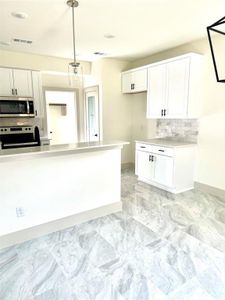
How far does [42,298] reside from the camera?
1.75 meters

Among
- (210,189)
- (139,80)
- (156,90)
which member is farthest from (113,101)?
(210,189)

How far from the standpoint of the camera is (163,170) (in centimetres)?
413

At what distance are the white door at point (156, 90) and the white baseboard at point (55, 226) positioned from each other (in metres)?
Result: 2.19

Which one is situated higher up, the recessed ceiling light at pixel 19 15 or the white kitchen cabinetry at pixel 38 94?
the recessed ceiling light at pixel 19 15

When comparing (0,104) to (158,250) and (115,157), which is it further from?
(158,250)

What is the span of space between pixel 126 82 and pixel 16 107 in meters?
2.59

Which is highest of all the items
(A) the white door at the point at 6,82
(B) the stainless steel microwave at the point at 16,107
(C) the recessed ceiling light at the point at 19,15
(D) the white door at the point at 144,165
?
(C) the recessed ceiling light at the point at 19,15

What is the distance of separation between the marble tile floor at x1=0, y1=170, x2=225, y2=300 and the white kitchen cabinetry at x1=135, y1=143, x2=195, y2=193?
83cm

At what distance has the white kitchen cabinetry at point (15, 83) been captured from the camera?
4387 mm

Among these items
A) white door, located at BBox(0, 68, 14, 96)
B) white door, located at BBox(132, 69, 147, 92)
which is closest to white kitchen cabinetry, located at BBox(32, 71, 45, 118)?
white door, located at BBox(0, 68, 14, 96)

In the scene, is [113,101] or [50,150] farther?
[113,101]

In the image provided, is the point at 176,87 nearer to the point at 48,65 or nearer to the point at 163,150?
the point at 163,150

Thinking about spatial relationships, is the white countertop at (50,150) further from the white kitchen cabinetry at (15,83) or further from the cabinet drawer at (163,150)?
the white kitchen cabinetry at (15,83)

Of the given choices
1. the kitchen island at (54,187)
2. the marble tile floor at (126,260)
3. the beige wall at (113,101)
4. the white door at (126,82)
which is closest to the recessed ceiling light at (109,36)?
the beige wall at (113,101)
